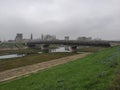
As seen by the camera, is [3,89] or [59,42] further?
[59,42]

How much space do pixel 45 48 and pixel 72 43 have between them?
2602 cm

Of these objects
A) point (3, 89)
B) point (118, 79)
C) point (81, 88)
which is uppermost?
point (118, 79)

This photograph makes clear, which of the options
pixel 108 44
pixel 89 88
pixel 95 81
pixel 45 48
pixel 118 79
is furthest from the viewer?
pixel 45 48

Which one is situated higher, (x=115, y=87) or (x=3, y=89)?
Result: (x=115, y=87)

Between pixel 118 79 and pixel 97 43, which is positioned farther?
pixel 97 43

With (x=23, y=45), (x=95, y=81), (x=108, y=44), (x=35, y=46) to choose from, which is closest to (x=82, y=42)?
(x=108, y=44)

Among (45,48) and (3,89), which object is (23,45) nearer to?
(45,48)

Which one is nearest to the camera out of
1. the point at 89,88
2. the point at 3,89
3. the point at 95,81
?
the point at 89,88

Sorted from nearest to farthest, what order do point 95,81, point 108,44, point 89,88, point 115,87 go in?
point 115,87 → point 89,88 → point 95,81 → point 108,44

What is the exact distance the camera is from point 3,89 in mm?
21641

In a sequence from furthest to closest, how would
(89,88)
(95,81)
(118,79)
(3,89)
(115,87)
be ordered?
(3,89) → (95,81) → (89,88) → (118,79) → (115,87)

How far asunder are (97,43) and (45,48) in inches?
1586

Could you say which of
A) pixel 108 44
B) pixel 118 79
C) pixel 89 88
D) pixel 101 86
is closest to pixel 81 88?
pixel 89 88

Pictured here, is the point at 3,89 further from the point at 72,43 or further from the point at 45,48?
the point at 45,48
